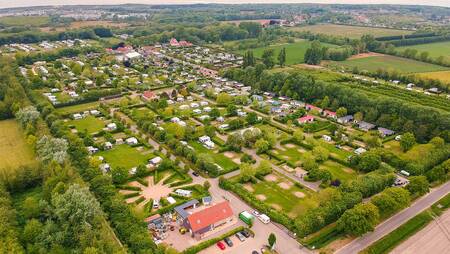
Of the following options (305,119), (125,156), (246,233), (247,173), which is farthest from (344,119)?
(125,156)

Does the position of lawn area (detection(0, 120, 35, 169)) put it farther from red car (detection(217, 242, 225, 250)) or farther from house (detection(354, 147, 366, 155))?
house (detection(354, 147, 366, 155))

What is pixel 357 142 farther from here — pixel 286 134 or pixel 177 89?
pixel 177 89

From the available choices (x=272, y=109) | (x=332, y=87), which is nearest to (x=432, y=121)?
(x=332, y=87)

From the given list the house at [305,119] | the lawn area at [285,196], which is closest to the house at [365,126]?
the house at [305,119]

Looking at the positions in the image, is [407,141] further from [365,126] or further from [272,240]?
[272,240]

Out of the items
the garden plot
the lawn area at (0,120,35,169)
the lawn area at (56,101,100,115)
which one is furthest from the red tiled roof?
the lawn area at (56,101,100,115)

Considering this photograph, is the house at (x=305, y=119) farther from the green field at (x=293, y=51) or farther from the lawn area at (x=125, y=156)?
the green field at (x=293, y=51)
